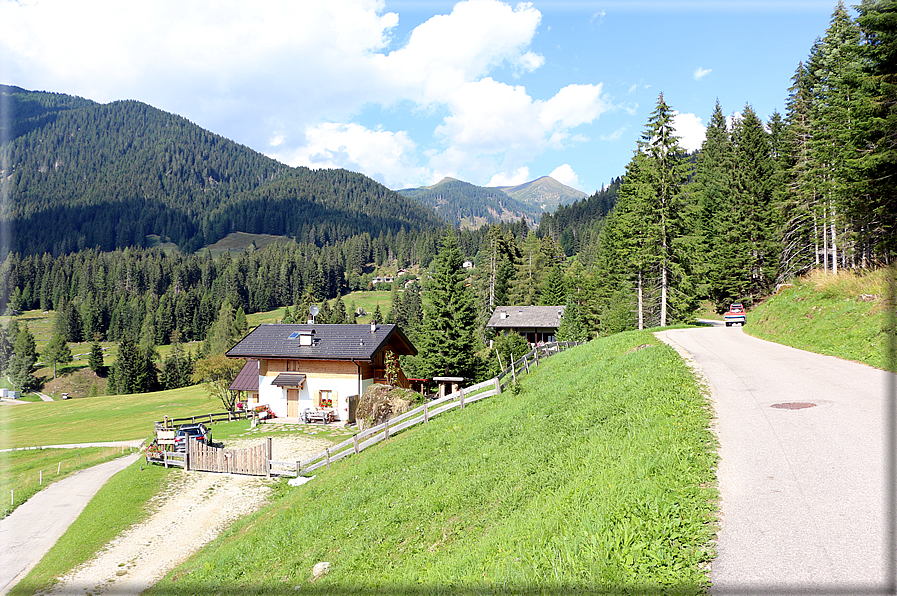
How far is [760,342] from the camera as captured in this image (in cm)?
2061

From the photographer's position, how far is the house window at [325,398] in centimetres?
3731

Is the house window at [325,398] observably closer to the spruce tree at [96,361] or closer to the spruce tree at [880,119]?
the spruce tree at [880,119]

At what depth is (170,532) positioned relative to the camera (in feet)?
53.2

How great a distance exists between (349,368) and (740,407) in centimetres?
3077

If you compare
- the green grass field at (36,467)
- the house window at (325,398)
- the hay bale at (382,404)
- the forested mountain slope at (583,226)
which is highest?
the forested mountain slope at (583,226)

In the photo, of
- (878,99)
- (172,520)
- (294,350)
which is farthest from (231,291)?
(878,99)

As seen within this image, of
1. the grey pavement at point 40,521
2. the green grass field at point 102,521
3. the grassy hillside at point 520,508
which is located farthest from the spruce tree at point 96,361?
the grassy hillside at point 520,508

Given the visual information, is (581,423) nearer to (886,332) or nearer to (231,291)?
(886,332)

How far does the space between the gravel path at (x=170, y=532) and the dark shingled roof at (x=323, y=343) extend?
15.2m

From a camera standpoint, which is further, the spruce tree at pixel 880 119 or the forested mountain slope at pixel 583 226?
the forested mountain slope at pixel 583 226

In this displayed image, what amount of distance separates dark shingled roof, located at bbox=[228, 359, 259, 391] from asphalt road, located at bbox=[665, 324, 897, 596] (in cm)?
4031

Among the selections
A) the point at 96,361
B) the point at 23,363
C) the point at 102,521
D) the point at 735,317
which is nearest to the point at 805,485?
the point at 102,521

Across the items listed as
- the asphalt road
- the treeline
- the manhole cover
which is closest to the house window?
the treeline

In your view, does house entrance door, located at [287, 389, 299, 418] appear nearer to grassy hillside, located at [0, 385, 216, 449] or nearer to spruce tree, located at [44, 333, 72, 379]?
grassy hillside, located at [0, 385, 216, 449]
